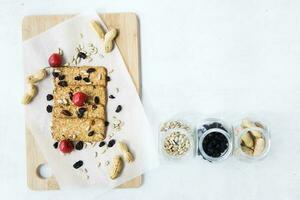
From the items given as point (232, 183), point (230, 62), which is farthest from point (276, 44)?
point (232, 183)

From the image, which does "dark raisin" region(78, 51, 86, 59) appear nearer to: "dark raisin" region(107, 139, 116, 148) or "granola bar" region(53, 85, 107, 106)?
"granola bar" region(53, 85, 107, 106)

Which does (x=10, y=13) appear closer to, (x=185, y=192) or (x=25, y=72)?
(x=25, y=72)

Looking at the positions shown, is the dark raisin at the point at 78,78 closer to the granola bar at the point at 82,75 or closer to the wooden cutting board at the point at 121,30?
the granola bar at the point at 82,75

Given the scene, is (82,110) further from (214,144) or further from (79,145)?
(214,144)

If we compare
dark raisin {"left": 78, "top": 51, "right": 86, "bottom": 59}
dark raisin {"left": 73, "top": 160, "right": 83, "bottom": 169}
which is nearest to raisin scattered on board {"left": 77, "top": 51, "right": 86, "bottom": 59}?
dark raisin {"left": 78, "top": 51, "right": 86, "bottom": 59}

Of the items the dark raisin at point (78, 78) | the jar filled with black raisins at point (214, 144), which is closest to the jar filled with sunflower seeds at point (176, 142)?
the jar filled with black raisins at point (214, 144)
